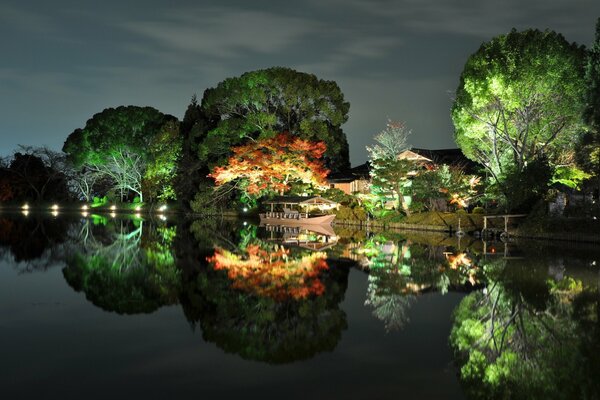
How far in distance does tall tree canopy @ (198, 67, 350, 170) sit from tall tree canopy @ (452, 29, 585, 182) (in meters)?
15.5

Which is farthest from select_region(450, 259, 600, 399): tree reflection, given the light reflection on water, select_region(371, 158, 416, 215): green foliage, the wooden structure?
select_region(371, 158, 416, 215): green foliage

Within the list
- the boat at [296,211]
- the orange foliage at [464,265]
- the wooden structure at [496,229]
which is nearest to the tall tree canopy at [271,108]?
the boat at [296,211]

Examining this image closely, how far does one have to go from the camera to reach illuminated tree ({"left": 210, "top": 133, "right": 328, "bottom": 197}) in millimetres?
44031

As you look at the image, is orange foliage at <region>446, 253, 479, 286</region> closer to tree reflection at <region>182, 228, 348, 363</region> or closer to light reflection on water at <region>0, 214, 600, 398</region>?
light reflection on water at <region>0, 214, 600, 398</region>

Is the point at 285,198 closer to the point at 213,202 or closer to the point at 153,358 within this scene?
the point at 213,202

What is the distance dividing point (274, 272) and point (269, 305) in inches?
172

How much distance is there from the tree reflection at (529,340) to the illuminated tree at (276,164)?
3056 centimetres

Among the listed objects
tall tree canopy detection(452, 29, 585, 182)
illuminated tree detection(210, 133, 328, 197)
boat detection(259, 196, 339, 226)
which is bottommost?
boat detection(259, 196, 339, 226)

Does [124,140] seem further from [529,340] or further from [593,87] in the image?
[529,340]

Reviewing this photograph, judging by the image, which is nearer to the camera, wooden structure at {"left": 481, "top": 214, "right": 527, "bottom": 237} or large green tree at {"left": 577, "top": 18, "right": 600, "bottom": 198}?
large green tree at {"left": 577, "top": 18, "right": 600, "bottom": 198}

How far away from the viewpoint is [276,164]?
44.2 meters

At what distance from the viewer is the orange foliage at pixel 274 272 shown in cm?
1312

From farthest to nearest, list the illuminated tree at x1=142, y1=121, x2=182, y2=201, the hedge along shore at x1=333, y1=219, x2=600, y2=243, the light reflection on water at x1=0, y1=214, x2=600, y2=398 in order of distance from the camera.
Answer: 1. the illuminated tree at x1=142, y1=121, x2=182, y2=201
2. the hedge along shore at x1=333, y1=219, x2=600, y2=243
3. the light reflection on water at x1=0, y1=214, x2=600, y2=398

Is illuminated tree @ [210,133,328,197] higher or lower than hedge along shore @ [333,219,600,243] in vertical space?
higher
